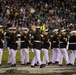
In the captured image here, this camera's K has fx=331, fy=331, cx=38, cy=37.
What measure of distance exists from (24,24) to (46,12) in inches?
131

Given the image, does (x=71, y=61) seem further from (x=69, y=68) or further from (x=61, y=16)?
(x=61, y=16)

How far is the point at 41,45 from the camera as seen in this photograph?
16000 millimetres

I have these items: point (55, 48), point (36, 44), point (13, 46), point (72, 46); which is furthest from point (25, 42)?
point (72, 46)

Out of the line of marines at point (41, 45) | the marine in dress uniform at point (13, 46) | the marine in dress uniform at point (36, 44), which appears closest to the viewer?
the marine in dress uniform at point (36, 44)

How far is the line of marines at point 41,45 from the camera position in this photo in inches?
628

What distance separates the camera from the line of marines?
15.9 meters

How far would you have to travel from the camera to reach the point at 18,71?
15234mm

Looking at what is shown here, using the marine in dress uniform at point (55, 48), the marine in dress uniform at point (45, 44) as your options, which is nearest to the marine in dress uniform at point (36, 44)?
the marine in dress uniform at point (45, 44)

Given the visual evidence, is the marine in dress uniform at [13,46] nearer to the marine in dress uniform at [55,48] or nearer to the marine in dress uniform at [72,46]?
the marine in dress uniform at [55,48]

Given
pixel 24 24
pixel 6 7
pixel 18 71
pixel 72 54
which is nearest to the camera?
pixel 18 71

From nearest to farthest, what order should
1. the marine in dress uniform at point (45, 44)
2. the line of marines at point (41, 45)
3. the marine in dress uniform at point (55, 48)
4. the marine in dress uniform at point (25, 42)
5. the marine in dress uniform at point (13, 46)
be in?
the line of marines at point (41, 45), the marine in dress uniform at point (13, 46), the marine in dress uniform at point (45, 44), the marine in dress uniform at point (25, 42), the marine in dress uniform at point (55, 48)

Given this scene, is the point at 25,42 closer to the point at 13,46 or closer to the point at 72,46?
the point at 13,46

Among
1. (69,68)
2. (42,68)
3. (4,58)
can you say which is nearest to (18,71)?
(42,68)

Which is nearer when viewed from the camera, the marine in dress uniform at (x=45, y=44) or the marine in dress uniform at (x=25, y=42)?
the marine in dress uniform at (x=45, y=44)
